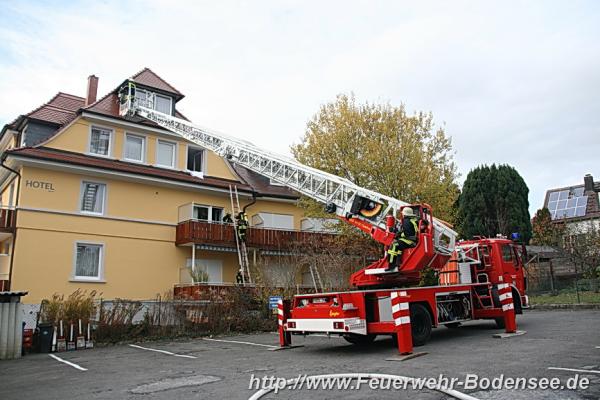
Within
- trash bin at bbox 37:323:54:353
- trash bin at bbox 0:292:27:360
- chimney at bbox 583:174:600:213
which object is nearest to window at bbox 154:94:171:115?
trash bin at bbox 37:323:54:353

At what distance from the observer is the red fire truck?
1023 centimetres

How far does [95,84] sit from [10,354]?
673 inches

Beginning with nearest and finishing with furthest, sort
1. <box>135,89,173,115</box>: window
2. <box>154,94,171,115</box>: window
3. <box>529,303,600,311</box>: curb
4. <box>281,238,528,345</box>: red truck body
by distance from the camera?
<box>281,238,528,345</box>: red truck body → <box>529,303,600,311</box>: curb → <box>135,89,173,115</box>: window → <box>154,94,171,115</box>: window

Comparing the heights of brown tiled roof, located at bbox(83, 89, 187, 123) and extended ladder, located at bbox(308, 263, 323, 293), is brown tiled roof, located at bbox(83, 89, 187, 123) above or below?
above

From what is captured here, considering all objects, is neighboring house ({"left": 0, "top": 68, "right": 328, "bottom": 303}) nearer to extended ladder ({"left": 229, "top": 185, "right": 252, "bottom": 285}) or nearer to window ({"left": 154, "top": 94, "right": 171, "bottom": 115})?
window ({"left": 154, "top": 94, "right": 171, "bottom": 115})

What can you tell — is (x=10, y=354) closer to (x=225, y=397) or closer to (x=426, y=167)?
(x=225, y=397)

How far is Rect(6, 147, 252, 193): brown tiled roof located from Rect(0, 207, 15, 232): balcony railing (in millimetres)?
2227

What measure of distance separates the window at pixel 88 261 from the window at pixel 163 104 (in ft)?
27.6

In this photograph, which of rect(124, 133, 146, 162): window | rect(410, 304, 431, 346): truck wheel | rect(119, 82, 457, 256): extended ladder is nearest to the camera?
rect(410, 304, 431, 346): truck wheel

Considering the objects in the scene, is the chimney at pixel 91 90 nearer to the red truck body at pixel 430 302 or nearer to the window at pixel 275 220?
the window at pixel 275 220

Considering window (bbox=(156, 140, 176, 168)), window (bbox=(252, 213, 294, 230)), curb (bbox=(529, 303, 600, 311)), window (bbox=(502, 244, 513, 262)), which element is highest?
window (bbox=(156, 140, 176, 168))

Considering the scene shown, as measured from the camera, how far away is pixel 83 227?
2112 centimetres

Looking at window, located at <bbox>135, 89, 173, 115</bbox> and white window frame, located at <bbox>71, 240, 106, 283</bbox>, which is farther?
window, located at <bbox>135, 89, 173, 115</bbox>

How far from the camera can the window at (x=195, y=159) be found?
2648 cm
